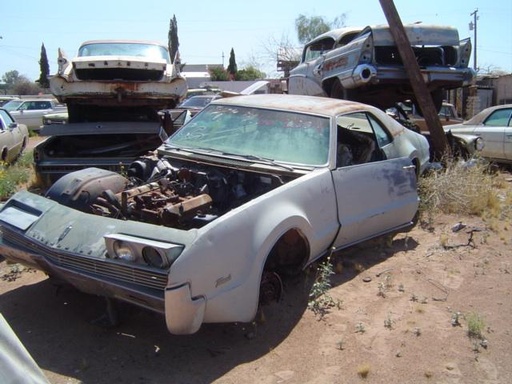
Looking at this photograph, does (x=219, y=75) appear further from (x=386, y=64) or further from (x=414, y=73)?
(x=414, y=73)

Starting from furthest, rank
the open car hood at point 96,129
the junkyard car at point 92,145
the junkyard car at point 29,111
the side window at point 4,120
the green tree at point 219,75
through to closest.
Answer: the green tree at point 219,75
the junkyard car at point 29,111
the side window at point 4,120
the open car hood at point 96,129
the junkyard car at point 92,145

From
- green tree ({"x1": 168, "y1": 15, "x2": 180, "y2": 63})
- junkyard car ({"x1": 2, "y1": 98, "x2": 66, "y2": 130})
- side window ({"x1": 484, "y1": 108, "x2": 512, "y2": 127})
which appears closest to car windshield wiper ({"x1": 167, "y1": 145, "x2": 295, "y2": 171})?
side window ({"x1": 484, "y1": 108, "x2": 512, "y2": 127})

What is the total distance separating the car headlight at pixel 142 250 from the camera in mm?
2939

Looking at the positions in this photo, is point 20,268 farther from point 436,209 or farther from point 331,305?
point 436,209

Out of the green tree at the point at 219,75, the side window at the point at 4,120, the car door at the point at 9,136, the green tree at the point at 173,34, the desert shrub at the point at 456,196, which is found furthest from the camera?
the green tree at the point at 219,75

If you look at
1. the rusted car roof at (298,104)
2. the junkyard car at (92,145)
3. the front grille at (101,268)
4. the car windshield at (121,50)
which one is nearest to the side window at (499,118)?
the rusted car roof at (298,104)

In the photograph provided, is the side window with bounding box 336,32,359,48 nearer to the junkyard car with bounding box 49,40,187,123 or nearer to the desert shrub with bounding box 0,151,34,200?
the junkyard car with bounding box 49,40,187,123

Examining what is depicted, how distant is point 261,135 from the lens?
15.1 feet

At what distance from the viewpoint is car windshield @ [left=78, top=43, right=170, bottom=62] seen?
8758mm

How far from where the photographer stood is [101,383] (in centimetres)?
294

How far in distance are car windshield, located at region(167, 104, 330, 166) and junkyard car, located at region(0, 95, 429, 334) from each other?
13 mm

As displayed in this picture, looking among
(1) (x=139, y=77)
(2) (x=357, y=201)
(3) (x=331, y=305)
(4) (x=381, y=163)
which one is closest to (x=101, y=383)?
(3) (x=331, y=305)

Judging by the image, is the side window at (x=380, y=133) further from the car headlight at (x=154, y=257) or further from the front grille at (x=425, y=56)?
the front grille at (x=425, y=56)

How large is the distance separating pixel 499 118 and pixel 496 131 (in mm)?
368
